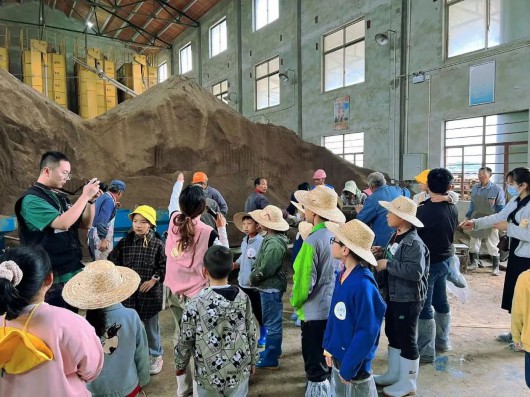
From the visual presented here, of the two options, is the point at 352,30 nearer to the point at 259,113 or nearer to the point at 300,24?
the point at 300,24

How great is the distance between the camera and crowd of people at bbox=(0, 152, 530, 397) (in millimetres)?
1345

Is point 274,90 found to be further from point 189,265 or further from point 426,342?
point 189,265

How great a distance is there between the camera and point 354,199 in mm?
7020

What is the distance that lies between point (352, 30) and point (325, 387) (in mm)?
11477

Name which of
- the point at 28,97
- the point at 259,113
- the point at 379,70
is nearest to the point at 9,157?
the point at 28,97

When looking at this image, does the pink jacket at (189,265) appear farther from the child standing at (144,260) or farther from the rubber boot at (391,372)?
Result: the rubber boot at (391,372)

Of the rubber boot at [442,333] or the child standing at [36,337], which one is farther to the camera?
the rubber boot at [442,333]

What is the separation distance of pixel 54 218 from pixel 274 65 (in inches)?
546

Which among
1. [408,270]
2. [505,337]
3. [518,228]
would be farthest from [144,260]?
[505,337]

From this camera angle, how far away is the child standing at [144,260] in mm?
2701

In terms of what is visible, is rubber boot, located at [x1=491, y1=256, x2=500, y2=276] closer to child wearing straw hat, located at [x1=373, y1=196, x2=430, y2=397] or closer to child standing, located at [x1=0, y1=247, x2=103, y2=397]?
child wearing straw hat, located at [x1=373, y1=196, x2=430, y2=397]

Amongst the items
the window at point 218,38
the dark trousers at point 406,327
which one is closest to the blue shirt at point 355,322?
the dark trousers at point 406,327

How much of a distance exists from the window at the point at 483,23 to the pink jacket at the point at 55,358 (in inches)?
373

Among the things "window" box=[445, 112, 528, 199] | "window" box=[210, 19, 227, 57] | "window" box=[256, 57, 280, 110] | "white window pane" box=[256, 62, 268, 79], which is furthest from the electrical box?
"window" box=[210, 19, 227, 57]
